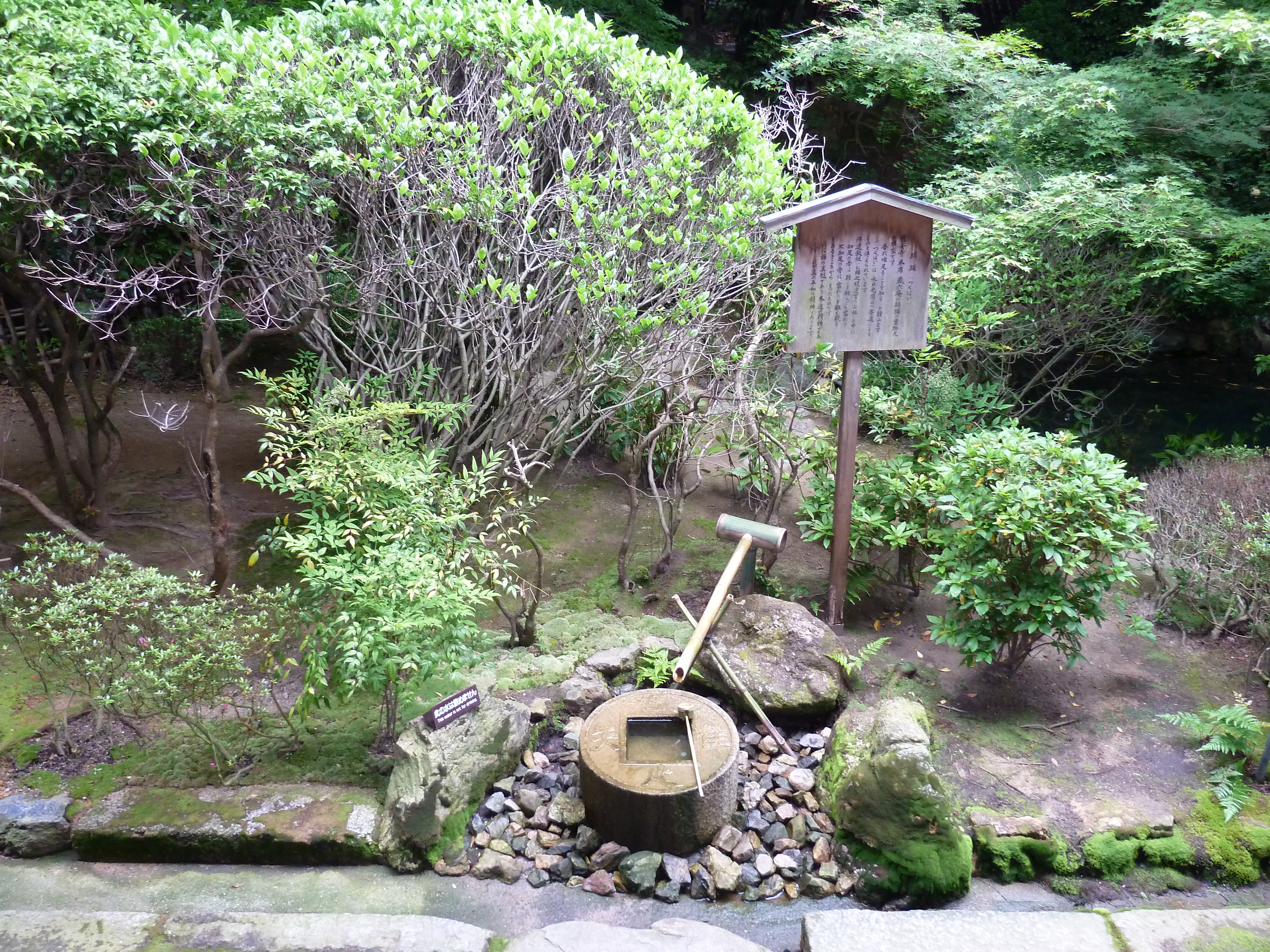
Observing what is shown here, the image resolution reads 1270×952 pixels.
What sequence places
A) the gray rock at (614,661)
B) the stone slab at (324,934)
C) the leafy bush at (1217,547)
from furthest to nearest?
the leafy bush at (1217,547) < the gray rock at (614,661) < the stone slab at (324,934)

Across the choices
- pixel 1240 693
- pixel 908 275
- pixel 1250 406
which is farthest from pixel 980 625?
pixel 1250 406

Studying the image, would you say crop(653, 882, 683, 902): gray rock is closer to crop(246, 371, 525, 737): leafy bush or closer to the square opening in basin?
the square opening in basin

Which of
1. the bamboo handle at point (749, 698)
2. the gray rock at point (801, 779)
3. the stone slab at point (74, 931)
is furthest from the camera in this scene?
the bamboo handle at point (749, 698)

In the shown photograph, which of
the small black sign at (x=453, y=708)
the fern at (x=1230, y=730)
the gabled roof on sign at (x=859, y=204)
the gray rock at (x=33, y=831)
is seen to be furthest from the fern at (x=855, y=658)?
the gray rock at (x=33, y=831)

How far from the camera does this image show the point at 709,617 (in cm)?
543

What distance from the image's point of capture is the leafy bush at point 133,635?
14.2 ft

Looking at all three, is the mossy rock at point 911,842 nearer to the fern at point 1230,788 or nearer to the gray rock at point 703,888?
the gray rock at point 703,888

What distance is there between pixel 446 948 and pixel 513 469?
4128 millimetres

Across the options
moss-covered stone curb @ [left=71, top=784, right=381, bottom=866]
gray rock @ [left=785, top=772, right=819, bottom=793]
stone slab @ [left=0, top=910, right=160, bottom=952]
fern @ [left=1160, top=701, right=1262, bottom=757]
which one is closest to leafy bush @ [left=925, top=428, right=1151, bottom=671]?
fern @ [left=1160, top=701, right=1262, bottom=757]

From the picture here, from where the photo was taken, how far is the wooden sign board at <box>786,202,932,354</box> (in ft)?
19.4

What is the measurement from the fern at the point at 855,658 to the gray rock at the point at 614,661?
1.28 meters

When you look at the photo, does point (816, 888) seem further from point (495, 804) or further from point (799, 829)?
point (495, 804)

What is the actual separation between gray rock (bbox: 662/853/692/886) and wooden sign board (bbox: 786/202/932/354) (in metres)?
3.50

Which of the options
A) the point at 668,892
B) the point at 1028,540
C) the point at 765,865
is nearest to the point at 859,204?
the point at 1028,540
